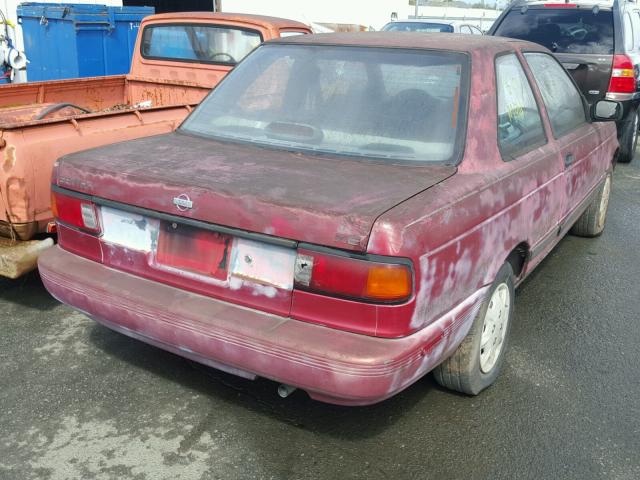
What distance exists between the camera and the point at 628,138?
29.3 feet

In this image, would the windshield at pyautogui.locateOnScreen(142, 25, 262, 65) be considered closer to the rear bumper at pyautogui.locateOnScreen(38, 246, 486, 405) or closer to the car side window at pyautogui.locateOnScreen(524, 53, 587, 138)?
the car side window at pyautogui.locateOnScreen(524, 53, 587, 138)

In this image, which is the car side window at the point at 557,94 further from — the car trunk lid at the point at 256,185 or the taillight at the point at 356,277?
the taillight at the point at 356,277

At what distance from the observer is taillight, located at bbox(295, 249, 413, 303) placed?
2.38 metres

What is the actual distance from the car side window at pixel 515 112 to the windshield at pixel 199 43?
9.39 feet

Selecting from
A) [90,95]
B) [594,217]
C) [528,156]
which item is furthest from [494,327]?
[90,95]

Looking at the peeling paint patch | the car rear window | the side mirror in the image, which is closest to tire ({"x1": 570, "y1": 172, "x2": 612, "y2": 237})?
the side mirror

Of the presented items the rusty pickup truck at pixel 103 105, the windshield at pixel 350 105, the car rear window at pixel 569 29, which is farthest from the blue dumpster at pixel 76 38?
the windshield at pixel 350 105

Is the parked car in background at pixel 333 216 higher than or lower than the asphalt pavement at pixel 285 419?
higher

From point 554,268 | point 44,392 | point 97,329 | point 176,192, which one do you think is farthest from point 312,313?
point 554,268

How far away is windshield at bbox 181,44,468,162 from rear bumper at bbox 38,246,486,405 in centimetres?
76

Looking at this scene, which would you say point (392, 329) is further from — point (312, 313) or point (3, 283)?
point (3, 283)

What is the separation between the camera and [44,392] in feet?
10.7

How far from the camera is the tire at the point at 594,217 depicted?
5633mm

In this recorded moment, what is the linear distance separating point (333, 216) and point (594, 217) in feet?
12.9
